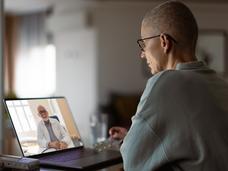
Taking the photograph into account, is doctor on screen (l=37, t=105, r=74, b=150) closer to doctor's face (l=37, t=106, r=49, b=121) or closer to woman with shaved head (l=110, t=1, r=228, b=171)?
doctor's face (l=37, t=106, r=49, b=121)

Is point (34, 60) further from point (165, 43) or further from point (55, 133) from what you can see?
point (165, 43)

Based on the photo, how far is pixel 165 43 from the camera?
1.13 m

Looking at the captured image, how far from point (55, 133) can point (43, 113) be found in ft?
0.28

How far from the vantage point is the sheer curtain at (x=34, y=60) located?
7668mm

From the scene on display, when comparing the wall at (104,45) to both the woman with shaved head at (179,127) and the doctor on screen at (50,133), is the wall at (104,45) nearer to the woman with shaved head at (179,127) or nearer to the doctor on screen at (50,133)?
the doctor on screen at (50,133)

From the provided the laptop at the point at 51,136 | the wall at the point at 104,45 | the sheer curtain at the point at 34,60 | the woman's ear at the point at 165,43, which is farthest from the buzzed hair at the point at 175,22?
the sheer curtain at the point at 34,60

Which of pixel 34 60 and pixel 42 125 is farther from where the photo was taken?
pixel 34 60

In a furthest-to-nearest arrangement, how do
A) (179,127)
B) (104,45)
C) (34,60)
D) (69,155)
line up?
(34,60) → (104,45) → (69,155) → (179,127)

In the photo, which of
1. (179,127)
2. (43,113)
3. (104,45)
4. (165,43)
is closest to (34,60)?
(104,45)

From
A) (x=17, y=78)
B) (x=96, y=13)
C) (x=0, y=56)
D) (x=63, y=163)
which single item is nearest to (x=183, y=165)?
(x=63, y=163)

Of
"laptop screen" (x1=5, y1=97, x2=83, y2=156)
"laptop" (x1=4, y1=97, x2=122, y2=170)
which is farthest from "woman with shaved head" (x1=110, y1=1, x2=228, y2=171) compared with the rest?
"laptop screen" (x1=5, y1=97, x2=83, y2=156)

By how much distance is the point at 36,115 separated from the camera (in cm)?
137

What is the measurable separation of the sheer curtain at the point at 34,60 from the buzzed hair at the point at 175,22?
6.41 m

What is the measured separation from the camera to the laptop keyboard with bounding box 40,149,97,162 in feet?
4.25
